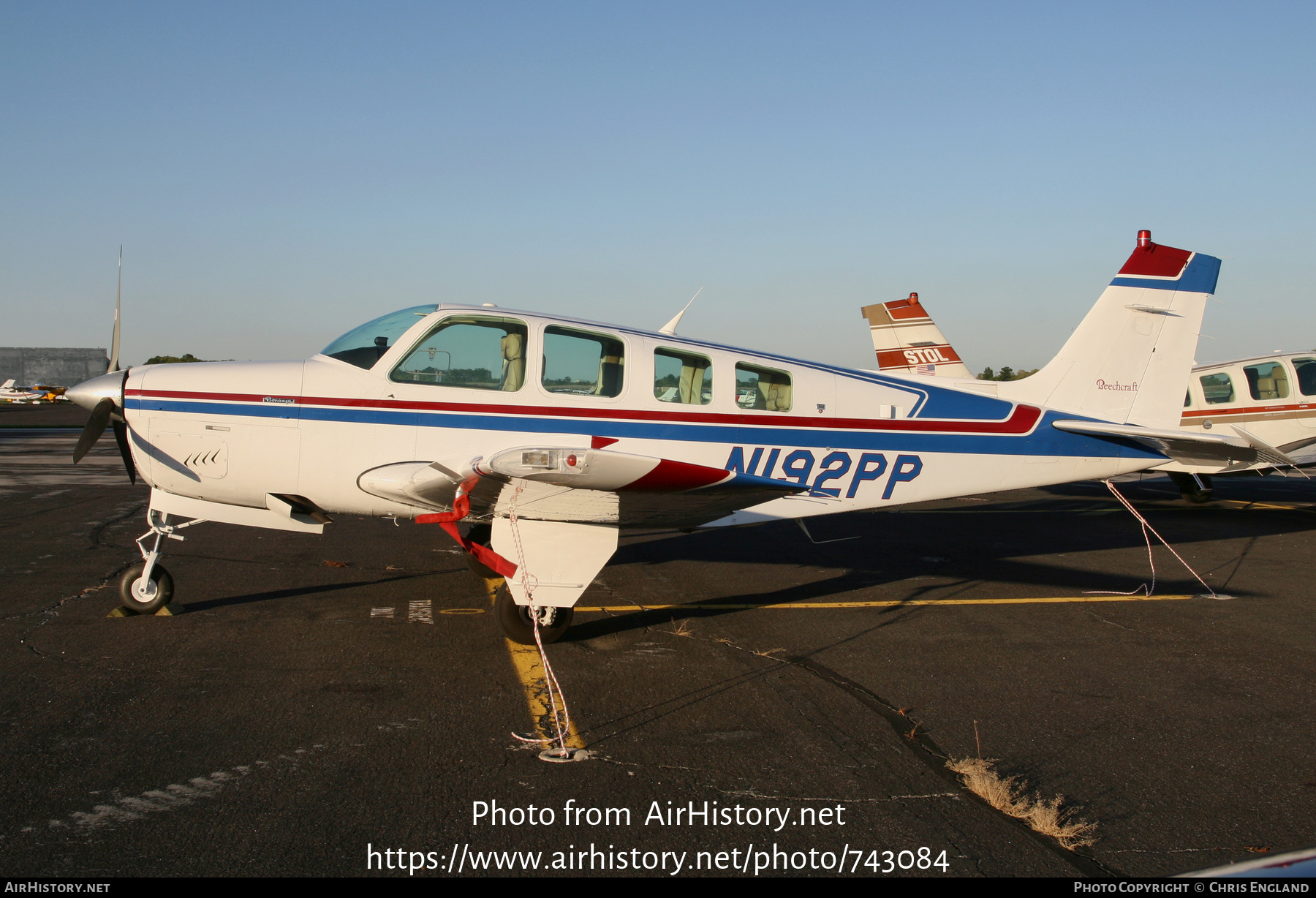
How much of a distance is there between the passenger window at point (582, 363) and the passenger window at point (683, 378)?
303 millimetres

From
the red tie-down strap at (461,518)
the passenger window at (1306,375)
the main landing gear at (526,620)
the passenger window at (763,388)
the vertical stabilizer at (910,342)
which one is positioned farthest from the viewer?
the vertical stabilizer at (910,342)

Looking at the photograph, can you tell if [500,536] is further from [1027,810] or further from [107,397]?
[1027,810]

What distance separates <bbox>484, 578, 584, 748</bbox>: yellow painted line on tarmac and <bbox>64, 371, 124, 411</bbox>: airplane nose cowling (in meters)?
3.38

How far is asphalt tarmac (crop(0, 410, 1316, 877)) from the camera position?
3.20 m

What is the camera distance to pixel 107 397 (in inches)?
239

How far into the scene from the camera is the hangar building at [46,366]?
307 feet

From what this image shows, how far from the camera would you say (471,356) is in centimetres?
625

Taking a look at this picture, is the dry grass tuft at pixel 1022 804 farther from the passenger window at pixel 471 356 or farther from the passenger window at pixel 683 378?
the passenger window at pixel 471 356

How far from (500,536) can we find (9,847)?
3.16 m

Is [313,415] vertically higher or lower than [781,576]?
higher

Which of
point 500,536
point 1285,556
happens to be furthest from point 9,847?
point 1285,556

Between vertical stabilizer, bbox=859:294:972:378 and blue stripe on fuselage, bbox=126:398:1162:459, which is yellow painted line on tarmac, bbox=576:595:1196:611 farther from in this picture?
vertical stabilizer, bbox=859:294:972:378

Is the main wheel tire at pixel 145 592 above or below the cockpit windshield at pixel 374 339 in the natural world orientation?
below

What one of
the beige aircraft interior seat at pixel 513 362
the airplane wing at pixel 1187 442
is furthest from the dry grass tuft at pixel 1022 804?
the airplane wing at pixel 1187 442
